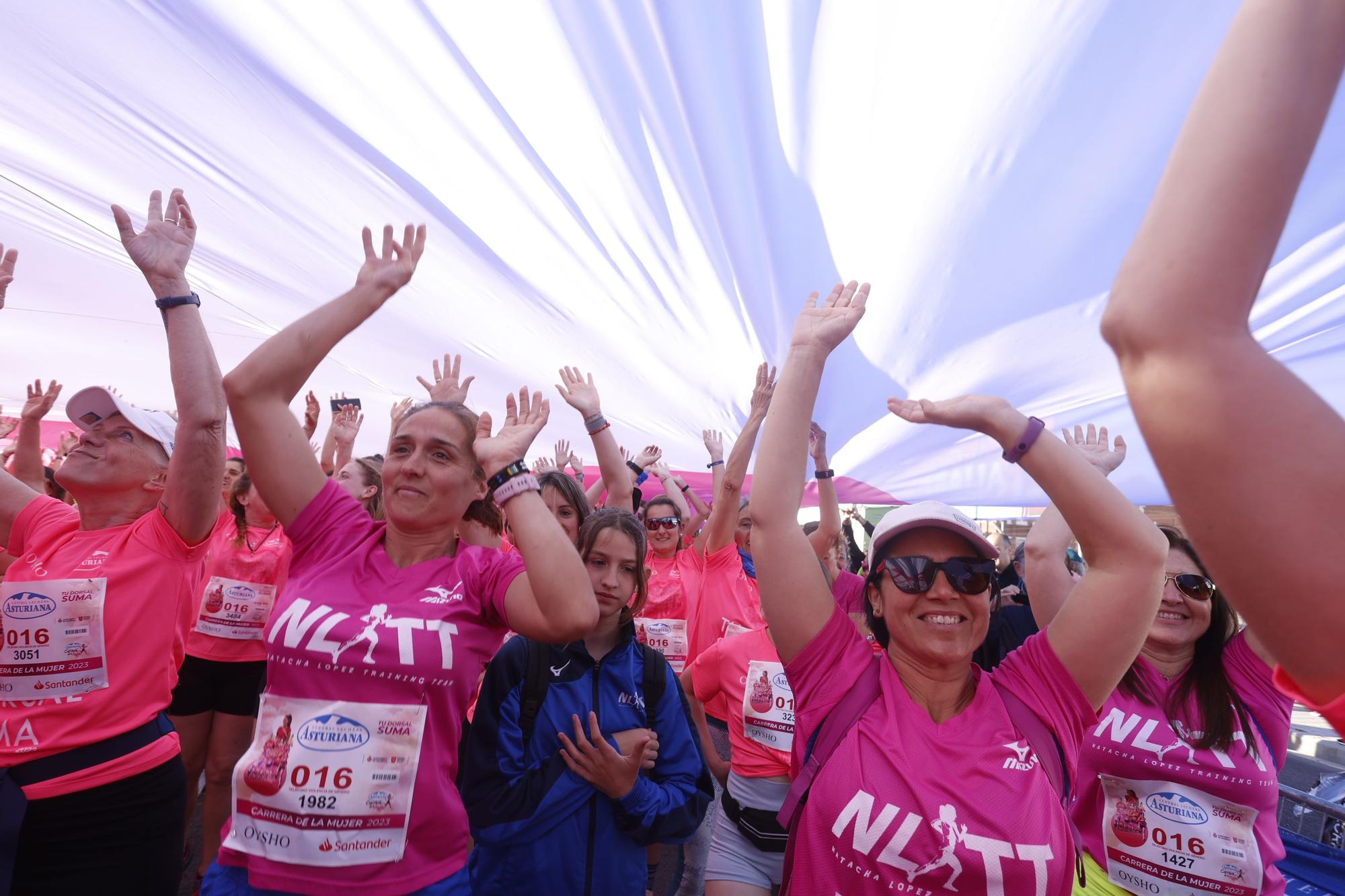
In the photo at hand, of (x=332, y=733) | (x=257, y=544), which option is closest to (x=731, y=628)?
(x=332, y=733)

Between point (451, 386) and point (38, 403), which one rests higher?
point (451, 386)

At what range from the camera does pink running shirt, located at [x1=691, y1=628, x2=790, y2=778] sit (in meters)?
2.78

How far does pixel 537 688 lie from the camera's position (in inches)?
82.7

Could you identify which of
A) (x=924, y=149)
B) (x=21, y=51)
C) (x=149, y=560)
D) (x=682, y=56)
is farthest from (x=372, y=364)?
(x=924, y=149)

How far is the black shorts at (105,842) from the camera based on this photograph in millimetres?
1911

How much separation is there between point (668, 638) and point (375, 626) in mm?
2919

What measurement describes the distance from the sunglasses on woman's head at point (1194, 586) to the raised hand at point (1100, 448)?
0.41 meters

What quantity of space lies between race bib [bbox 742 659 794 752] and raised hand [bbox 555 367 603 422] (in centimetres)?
143

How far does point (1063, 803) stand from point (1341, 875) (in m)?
2.72

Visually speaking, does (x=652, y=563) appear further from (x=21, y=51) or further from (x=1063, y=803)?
(x=21, y=51)

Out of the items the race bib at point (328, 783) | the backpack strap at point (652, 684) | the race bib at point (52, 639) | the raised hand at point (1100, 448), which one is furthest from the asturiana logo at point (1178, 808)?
the race bib at point (52, 639)

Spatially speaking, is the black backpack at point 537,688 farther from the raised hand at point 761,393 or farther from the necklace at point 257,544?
the necklace at point 257,544

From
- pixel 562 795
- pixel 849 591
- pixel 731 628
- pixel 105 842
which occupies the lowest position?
pixel 105 842

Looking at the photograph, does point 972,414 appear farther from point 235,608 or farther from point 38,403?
point 38,403
